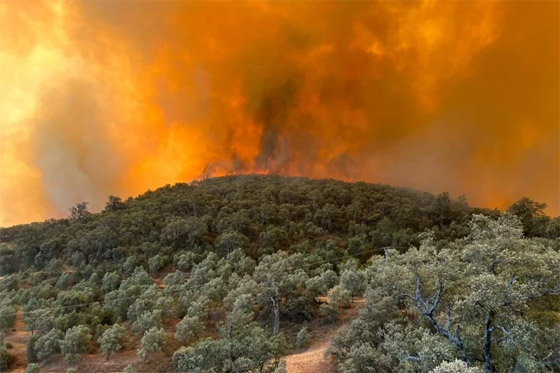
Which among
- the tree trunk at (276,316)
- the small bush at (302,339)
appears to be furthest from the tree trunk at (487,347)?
the tree trunk at (276,316)

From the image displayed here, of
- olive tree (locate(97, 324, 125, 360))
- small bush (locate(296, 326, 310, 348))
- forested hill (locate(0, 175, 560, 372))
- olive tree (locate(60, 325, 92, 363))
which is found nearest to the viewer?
forested hill (locate(0, 175, 560, 372))

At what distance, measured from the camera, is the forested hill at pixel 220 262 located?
119ft

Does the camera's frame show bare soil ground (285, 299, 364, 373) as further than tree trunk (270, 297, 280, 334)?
No

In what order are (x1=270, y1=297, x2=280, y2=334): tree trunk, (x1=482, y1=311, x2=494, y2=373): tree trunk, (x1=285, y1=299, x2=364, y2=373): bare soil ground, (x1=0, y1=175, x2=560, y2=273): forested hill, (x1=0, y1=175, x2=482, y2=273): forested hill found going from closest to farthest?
(x1=482, y1=311, x2=494, y2=373): tree trunk
(x1=285, y1=299, x2=364, y2=373): bare soil ground
(x1=270, y1=297, x2=280, y2=334): tree trunk
(x1=0, y1=175, x2=560, y2=273): forested hill
(x1=0, y1=175, x2=482, y2=273): forested hill

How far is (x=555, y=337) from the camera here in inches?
839

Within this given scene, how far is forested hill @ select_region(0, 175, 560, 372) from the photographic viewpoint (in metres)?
36.3

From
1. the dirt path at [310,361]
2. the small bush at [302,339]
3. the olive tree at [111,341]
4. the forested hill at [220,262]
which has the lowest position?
the dirt path at [310,361]

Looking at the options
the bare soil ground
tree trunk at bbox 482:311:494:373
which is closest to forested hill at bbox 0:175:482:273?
the bare soil ground

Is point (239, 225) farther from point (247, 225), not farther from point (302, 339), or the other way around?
point (302, 339)

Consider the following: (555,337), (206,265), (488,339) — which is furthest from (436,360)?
(206,265)

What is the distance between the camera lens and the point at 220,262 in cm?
7038

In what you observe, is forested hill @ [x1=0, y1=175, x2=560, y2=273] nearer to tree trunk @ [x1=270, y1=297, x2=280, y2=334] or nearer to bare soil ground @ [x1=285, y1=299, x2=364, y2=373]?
tree trunk @ [x1=270, y1=297, x2=280, y2=334]

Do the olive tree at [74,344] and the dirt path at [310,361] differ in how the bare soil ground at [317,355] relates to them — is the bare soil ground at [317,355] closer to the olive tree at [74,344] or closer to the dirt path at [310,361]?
the dirt path at [310,361]

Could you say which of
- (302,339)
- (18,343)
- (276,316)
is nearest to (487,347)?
(302,339)
